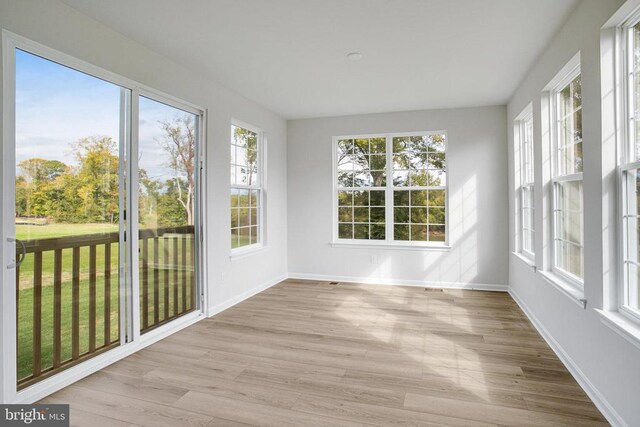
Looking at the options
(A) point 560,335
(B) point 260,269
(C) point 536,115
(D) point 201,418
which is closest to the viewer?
(D) point 201,418

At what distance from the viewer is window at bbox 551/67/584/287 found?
9.47 ft

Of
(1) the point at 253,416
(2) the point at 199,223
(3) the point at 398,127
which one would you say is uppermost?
(3) the point at 398,127

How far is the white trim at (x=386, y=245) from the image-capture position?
5599mm

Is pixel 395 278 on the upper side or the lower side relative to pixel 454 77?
lower

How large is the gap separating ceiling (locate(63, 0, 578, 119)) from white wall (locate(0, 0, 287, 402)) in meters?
0.12

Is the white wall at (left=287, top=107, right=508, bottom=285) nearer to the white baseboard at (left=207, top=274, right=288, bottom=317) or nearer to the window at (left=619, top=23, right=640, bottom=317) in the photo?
the white baseboard at (left=207, top=274, right=288, bottom=317)

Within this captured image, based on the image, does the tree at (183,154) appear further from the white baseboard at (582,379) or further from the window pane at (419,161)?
the white baseboard at (582,379)

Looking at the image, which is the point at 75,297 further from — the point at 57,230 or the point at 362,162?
the point at 362,162

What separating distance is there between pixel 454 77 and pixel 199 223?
3.30 meters

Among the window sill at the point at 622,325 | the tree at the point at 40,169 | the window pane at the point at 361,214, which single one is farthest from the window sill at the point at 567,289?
the tree at the point at 40,169

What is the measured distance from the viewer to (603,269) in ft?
7.45

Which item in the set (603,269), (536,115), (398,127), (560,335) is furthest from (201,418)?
(398,127)

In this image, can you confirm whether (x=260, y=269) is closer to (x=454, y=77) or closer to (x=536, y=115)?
(x=454, y=77)

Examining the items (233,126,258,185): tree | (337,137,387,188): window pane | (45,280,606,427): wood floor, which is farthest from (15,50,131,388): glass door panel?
(337,137,387,188): window pane
